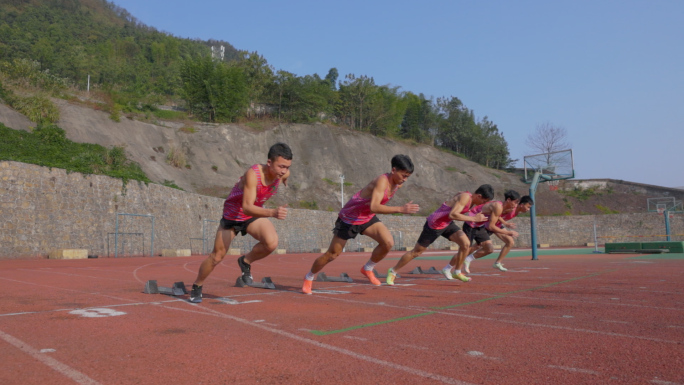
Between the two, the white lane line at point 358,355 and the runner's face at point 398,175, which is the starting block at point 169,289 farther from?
the runner's face at point 398,175

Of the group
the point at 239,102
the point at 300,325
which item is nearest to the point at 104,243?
the point at 300,325

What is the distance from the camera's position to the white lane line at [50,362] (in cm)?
271

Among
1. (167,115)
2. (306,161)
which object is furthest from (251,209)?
(306,161)

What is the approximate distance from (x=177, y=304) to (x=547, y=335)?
3.95 m

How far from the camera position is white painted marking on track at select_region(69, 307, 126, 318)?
4.77 m

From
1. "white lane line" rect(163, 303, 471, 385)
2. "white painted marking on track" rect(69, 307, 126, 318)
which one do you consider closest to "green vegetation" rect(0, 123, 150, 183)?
"white painted marking on track" rect(69, 307, 126, 318)

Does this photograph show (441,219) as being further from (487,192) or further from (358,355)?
(358,355)

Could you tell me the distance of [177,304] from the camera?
18.4 feet

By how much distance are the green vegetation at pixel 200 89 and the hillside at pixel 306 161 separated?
7.65ft

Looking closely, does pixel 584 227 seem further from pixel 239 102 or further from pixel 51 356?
pixel 51 356

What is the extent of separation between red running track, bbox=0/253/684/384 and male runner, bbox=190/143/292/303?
51cm

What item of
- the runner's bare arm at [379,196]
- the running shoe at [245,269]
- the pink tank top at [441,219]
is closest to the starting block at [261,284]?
the running shoe at [245,269]

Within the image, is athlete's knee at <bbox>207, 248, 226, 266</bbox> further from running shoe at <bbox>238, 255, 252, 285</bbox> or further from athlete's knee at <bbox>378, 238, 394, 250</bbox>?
athlete's knee at <bbox>378, 238, 394, 250</bbox>

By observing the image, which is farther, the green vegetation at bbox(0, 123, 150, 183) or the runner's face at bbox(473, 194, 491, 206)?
the green vegetation at bbox(0, 123, 150, 183)
